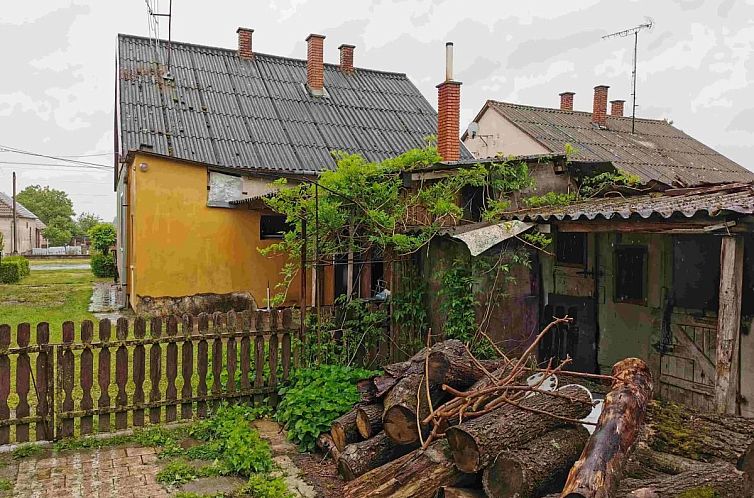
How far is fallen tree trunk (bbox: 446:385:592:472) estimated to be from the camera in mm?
4160

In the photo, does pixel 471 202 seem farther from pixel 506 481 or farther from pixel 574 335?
pixel 506 481

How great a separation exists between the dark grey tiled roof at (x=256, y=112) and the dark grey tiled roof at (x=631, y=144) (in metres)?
5.51

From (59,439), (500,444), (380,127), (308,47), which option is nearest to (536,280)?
(500,444)

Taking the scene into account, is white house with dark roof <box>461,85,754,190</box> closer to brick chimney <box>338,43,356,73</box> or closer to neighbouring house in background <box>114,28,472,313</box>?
neighbouring house in background <box>114,28,472,313</box>

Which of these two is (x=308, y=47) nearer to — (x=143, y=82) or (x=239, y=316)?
(x=143, y=82)

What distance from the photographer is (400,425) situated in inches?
196

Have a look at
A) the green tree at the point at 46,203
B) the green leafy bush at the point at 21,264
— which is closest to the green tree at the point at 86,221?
the green tree at the point at 46,203

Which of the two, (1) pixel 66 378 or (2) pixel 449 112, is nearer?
(1) pixel 66 378

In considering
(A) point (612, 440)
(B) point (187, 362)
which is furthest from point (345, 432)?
(A) point (612, 440)

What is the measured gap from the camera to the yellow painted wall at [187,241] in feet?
42.8

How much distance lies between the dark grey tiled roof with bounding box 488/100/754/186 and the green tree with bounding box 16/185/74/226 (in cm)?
5939

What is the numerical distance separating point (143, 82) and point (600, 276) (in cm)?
1316

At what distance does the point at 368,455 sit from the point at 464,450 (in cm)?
116

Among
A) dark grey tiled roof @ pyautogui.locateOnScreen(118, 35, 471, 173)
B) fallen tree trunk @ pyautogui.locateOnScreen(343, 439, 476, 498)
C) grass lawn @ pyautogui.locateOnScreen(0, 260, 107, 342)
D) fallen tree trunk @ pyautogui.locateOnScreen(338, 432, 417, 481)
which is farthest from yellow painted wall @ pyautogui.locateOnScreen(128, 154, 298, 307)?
fallen tree trunk @ pyautogui.locateOnScreen(343, 439, 476, 498)
